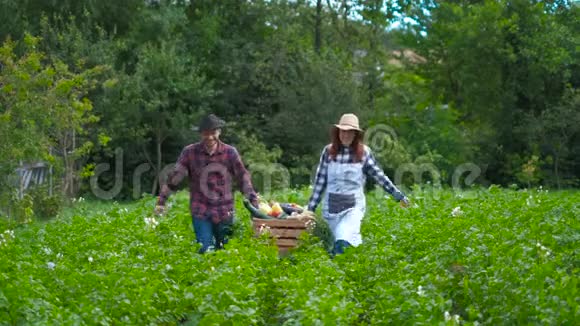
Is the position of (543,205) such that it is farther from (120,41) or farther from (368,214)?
(120,41)

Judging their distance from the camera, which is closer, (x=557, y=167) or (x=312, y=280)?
(x=312, y=280)

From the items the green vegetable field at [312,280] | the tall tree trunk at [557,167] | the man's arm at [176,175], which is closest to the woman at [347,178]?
the green vegetable field at [312,280]

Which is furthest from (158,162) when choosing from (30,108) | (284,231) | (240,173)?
(240,173)

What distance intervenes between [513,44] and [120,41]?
12069 millimetres

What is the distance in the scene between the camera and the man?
10438mm

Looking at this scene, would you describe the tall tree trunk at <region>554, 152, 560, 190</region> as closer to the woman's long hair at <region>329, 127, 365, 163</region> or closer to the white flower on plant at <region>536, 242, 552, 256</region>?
the woman's long hair at <region>329, 127, 365, 163</region>

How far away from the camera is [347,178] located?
400 inches

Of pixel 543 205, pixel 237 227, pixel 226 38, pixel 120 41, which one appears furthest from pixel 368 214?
pixel 226 38

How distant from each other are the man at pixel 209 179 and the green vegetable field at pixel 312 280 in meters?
0.31

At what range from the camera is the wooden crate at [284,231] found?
1066cm

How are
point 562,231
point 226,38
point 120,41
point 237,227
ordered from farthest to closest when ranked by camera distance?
point 226,38 → point 120,41 → point 237,227 → point 562,231

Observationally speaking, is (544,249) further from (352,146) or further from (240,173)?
(240,173)

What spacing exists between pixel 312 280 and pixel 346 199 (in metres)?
2.55

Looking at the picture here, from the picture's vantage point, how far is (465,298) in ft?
24.7
